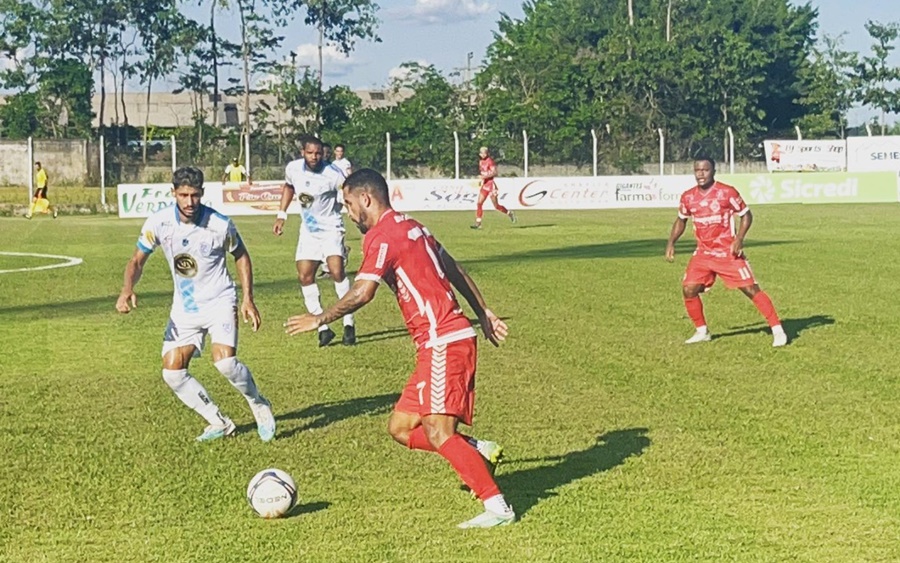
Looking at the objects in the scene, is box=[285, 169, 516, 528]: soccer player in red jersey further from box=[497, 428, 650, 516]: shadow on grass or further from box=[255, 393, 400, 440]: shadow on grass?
box=[255, 393, 400, 440]: shadow on grass

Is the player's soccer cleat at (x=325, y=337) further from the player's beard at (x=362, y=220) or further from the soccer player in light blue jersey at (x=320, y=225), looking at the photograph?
the player's beard at (x=362, y=220)

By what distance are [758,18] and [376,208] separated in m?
84.1

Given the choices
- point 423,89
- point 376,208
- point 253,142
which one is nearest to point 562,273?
point 376,208

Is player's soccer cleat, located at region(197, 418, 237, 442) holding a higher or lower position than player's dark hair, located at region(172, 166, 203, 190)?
lower

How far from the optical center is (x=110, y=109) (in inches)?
3376

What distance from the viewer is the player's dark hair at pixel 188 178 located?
8.46 m

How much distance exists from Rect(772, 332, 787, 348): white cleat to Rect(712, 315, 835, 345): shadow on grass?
0.71 feet

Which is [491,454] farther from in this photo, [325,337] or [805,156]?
[805,156]

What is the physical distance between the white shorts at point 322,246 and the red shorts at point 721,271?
11.3 feet

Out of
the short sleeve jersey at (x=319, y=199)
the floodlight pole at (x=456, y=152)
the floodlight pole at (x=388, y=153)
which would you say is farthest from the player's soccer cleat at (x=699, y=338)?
the floodlight pole at (x=388, y=153)

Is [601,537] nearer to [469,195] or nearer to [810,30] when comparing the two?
[469,195]

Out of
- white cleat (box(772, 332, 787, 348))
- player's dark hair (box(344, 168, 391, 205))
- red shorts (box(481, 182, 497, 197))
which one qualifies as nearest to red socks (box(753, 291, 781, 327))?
white cleat (box(772, 332, 787, 348))

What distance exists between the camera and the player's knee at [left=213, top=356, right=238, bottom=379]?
869 cm

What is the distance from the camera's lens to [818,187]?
45.4 m
